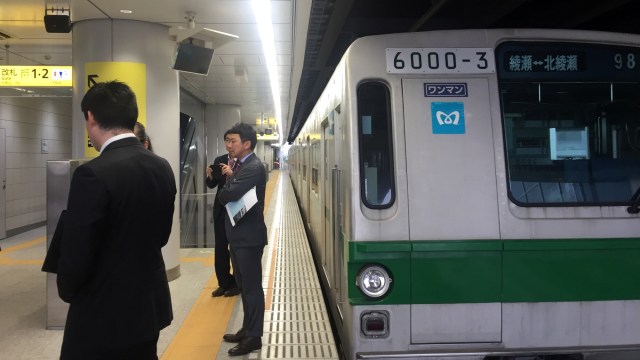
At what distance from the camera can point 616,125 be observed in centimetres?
276

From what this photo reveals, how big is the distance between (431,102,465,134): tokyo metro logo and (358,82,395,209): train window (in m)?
0.25

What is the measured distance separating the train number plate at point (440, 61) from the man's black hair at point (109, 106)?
4.60 feet

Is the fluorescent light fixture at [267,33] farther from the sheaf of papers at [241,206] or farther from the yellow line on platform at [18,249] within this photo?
the yellow line on platform at [18,249]

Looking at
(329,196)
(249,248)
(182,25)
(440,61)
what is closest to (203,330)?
(249,248)

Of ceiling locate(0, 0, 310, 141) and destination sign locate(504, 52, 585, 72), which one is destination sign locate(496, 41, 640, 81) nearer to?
destination sign locate(504, 52, 585, 72)

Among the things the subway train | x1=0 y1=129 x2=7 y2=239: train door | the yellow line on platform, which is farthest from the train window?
x1=0 y1=129 x2=7 y2=239: train door

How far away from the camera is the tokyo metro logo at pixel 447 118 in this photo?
2.64 m

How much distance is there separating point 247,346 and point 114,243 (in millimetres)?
1904

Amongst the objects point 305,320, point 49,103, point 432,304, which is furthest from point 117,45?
point 49,103

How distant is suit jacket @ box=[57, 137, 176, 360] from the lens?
175 centimetres

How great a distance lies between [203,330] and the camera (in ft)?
14.1

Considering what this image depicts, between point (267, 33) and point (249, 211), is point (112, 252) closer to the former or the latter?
point (249, 211)

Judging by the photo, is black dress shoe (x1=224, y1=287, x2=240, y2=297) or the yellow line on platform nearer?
black dress shoe (x1=224, y1=287, x2=240, y2=297)

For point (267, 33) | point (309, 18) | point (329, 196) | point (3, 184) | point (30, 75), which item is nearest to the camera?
point (329, 196)
